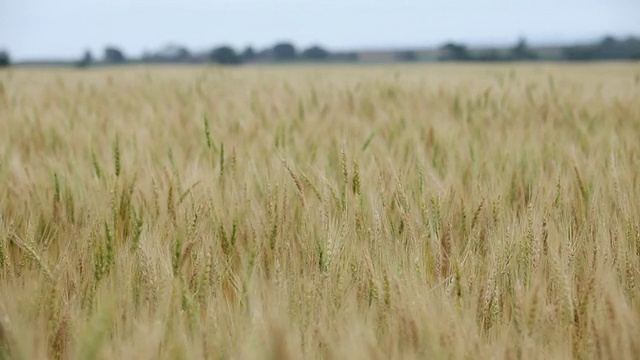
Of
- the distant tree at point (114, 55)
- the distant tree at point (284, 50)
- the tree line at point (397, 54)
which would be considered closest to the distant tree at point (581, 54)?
the tree line at point (397, 54)

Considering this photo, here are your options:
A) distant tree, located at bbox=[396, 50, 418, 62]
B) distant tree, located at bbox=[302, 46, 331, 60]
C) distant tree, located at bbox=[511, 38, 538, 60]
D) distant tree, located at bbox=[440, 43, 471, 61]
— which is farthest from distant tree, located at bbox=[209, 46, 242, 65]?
distant tree, located at bbox=[511, 38, 538, 60]

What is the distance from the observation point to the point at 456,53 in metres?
36.5

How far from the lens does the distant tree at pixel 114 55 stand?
40919 mm

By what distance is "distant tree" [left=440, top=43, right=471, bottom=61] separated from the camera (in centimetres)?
3597

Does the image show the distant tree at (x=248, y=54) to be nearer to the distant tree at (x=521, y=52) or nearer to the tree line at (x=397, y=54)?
the tree line at (x=397, y=54)

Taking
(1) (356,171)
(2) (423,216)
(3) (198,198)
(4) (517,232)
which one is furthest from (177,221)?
(4) (517,232)

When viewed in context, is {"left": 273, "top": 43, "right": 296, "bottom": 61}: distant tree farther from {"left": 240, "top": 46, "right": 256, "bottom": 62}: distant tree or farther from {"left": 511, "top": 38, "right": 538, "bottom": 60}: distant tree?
{"left": 511, "top": 38, "right": 538, "bottom": 60}: distant tree

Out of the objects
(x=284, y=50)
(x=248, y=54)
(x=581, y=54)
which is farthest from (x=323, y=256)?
(x=248, y=54)

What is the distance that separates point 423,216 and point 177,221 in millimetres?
555

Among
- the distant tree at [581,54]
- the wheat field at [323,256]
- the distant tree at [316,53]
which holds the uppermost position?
the wheat field at [323,256]

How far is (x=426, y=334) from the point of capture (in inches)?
35.1

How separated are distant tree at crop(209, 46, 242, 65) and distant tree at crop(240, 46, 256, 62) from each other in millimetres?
1868

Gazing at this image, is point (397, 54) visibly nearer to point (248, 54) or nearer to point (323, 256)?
point (248, 54)

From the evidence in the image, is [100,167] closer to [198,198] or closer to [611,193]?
[198,198]
